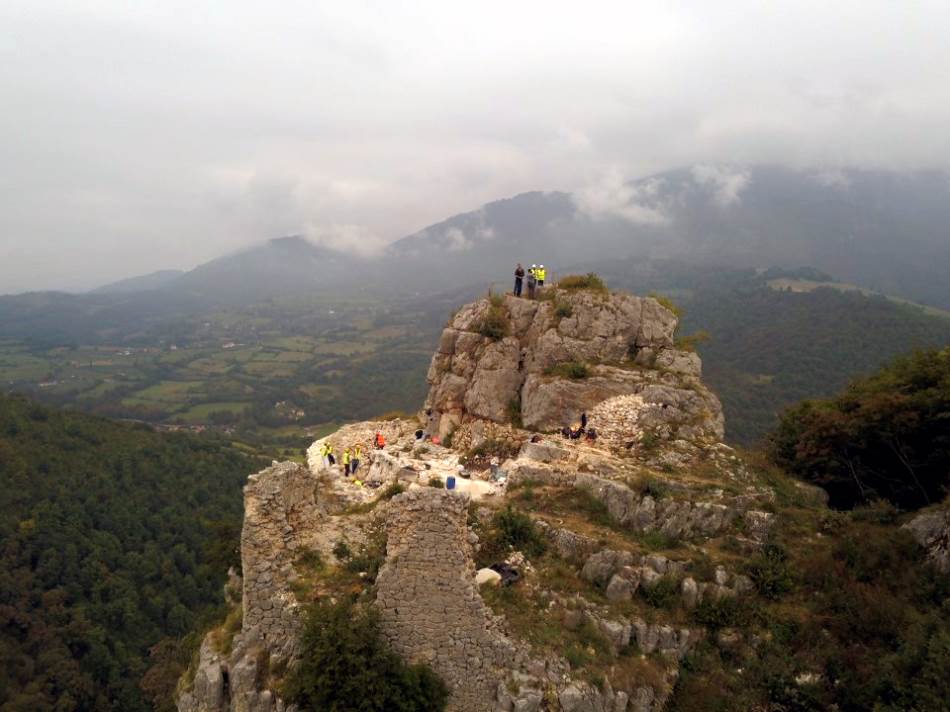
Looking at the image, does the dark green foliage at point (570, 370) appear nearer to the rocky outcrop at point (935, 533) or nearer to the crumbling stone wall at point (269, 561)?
the rocky outcrop at point (935, 533)

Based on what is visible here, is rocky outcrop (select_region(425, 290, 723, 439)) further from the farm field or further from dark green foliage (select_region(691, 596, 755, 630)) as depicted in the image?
the farm field

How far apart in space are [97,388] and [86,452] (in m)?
109

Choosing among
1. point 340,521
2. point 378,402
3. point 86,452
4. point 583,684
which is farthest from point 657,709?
point 378,402

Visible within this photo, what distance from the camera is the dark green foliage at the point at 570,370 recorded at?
19453 mm

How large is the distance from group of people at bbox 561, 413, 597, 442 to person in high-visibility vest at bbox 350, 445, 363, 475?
754cm

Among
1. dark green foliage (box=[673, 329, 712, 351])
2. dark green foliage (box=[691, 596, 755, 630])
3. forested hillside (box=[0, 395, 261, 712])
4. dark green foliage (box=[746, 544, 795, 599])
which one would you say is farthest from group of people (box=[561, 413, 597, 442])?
forested hillside (box=[0, 395, 261, 712])

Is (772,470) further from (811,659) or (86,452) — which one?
(86,452)

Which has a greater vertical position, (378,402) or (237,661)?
(237,661)

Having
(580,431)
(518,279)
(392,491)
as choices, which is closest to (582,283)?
(518,279)

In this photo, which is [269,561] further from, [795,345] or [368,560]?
[795,345]

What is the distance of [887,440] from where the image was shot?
635 inches

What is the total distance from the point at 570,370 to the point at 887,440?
9578 millimetres

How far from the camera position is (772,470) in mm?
16125

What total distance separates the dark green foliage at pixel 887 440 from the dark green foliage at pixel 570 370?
7.01 m
